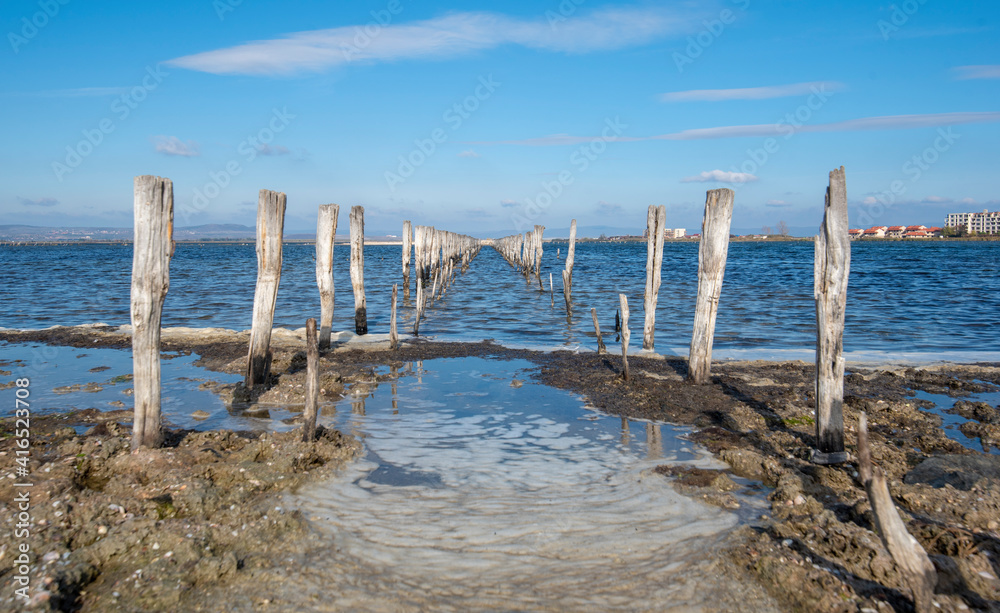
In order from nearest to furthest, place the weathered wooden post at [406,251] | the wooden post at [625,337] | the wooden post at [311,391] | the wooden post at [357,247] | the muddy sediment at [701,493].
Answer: the muddy sediment at [701,493] → the wooden post at [311,391] → the wooden post at [625,337] → the wooden post at [357,247] → the weathered wooden post at [406,251]

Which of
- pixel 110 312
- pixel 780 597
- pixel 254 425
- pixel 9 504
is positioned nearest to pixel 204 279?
pixel 110 312

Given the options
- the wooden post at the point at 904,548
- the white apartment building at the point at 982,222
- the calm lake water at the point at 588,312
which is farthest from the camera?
the white apartment building at the point at 982,222

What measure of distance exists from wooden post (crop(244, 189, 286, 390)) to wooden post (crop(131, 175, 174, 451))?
9.43 feet

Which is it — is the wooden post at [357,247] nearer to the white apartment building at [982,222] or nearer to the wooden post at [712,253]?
the wooden post at [712,253]

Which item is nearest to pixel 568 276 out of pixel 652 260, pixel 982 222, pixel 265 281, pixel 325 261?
pixel 652 260

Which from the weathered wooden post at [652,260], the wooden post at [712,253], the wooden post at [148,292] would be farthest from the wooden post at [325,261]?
the wooden post at [712,253]

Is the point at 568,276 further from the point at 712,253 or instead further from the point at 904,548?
the point at 904,548

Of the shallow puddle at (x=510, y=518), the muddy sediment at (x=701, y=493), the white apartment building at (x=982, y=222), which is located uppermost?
the white apartment building at (x=982, y=222)

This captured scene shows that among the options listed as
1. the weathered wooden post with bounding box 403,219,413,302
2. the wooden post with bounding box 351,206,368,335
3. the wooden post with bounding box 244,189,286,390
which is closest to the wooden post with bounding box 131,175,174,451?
the wooden post with bounding box 244,189,286,390

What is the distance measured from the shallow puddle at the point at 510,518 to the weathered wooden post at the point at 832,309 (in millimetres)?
1121

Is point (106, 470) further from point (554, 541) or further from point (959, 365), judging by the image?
point (959, 365)

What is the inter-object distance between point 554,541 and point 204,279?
3317 centimetres

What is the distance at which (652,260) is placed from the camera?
11.8 meters

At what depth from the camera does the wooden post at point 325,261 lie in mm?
11773
